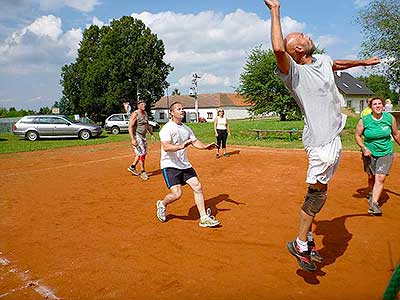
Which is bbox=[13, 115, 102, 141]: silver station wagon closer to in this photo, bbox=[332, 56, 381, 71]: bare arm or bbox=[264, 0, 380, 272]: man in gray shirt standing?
bbox=[332, 56, 381, 71]: bare arm

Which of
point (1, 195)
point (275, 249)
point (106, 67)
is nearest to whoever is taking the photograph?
point (275, 249)

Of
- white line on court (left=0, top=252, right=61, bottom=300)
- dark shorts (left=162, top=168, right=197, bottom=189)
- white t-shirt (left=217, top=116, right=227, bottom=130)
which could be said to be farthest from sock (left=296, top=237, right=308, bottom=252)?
white t-shirt (left=217, top=116, right=227, bottom=130)

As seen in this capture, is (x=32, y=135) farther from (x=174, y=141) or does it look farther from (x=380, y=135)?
(x=380, y=135)

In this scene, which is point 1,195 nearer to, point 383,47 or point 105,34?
point 383,47

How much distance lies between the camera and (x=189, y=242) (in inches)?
188

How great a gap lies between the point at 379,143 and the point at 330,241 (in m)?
2.06

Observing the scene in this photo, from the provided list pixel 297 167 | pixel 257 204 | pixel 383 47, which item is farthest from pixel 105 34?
pixel 257 204

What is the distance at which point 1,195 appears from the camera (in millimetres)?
8156

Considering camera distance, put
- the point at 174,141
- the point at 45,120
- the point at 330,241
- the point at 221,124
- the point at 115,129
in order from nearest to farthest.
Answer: the point at 330,241
the point at 174,141
the point at 221,124
the point at 45,120
the point at 115,129

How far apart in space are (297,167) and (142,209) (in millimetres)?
5654

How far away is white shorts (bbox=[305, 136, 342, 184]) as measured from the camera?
3.28m

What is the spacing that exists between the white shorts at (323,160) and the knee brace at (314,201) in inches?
5.8

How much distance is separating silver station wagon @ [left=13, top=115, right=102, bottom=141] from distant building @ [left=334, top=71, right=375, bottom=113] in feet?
161

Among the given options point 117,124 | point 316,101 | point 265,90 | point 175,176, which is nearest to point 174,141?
point 175,176
